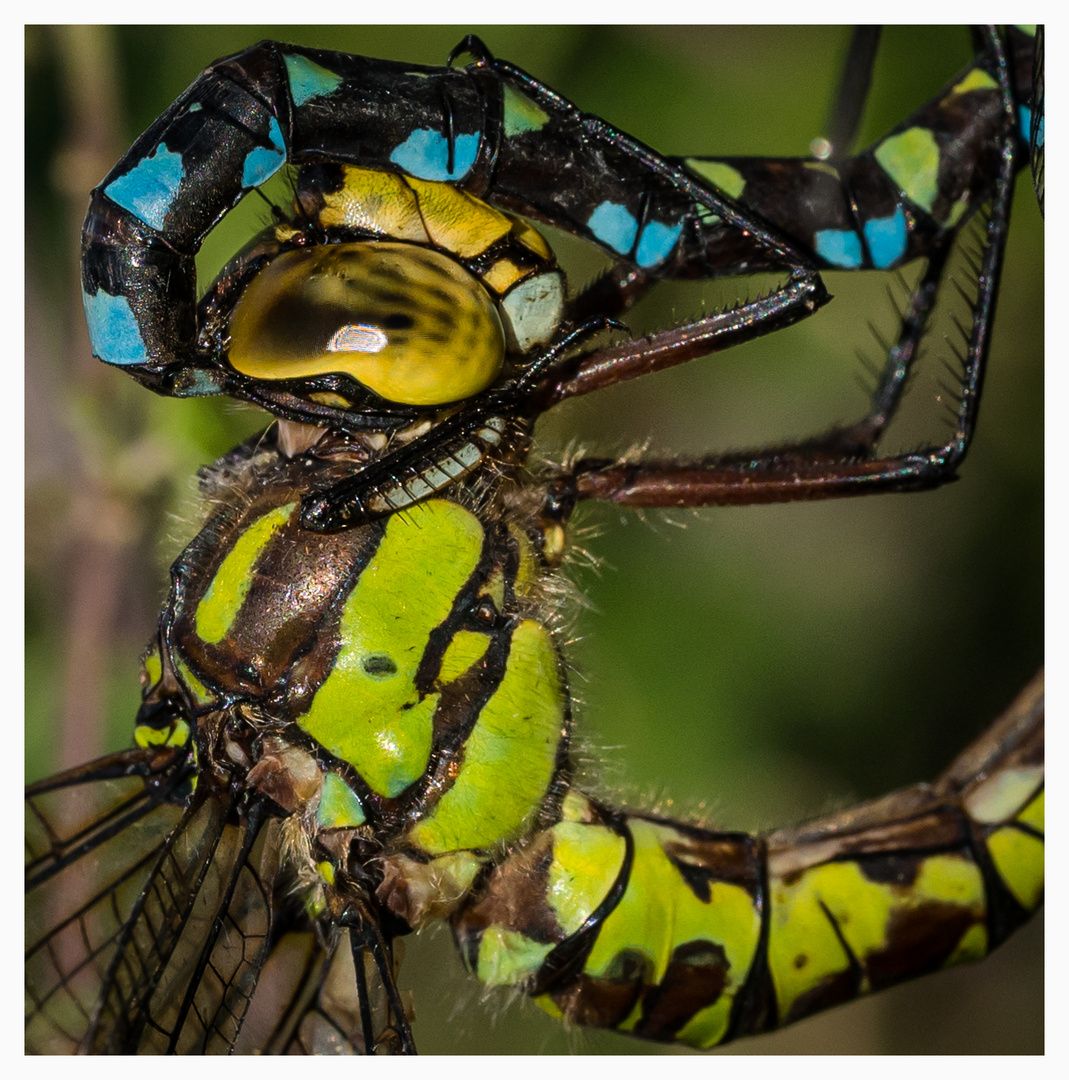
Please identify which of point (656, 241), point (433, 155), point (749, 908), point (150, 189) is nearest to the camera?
point (150, 189)

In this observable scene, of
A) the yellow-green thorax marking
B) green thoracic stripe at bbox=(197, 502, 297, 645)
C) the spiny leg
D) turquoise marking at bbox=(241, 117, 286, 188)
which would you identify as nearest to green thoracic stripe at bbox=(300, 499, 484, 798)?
the yellow-green thorax marking

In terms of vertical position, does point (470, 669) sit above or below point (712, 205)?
below

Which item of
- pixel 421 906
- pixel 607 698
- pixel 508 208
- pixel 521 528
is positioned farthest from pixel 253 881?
pixel 508 208

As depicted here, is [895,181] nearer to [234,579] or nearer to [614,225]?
[614,225]

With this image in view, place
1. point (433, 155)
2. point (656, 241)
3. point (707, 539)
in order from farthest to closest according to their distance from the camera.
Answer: point (707, 539), point (656, 241), point (433, 155)

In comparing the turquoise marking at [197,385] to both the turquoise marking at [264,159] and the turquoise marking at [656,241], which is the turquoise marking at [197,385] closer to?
the turquoise marking at [264,159]

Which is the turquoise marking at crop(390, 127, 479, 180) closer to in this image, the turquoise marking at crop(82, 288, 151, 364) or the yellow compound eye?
the yellow compound eye

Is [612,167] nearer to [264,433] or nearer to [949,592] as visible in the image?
[264,433]

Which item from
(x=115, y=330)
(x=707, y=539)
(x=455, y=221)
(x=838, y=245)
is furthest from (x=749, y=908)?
(x=115, y=330)
